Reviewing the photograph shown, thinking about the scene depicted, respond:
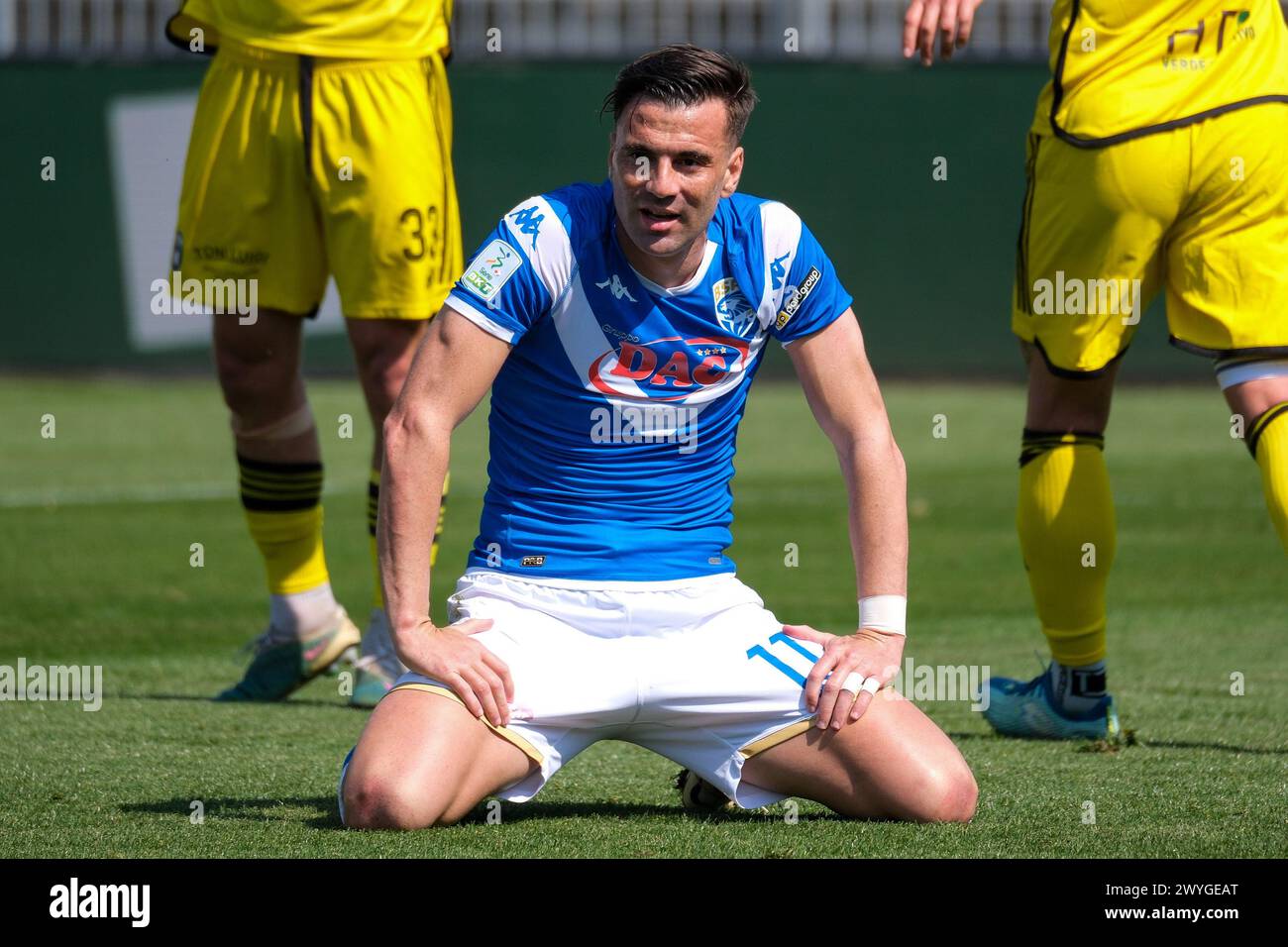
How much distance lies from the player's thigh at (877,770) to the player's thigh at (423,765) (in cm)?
49

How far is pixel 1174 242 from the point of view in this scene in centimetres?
439

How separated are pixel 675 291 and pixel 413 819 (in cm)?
111

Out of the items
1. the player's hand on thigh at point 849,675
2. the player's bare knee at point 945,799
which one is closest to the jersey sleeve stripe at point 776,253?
the player's hand on thigh at point 849,675

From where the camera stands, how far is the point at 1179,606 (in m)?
6.98

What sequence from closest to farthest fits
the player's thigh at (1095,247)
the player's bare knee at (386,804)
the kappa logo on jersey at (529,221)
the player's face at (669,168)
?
the player's bare knee at (386,804) < the player's face at (669,168) < the kappa logo on jersey at (529,221) < the player's thigh at (1095,247)

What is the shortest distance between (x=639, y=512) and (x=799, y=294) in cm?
53

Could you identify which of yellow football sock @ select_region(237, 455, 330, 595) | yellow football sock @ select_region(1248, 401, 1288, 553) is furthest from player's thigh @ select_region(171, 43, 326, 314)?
yellow football sock @ select_region(1248, 401, 1288, 553)

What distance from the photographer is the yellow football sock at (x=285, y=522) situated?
539 centimetres

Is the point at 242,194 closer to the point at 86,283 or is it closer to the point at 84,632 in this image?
the point at 84,632

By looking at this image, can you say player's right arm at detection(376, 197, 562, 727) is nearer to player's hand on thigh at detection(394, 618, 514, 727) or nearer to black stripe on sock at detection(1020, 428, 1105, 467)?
player's hand on thigh at detection(394, 618, 514, 727)

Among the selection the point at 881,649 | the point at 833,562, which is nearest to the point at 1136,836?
the point at 881,649

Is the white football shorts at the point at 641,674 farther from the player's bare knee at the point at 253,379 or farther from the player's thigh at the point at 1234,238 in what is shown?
the player's bare knee at the point at 253,379

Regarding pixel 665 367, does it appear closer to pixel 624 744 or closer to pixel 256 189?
pixel 624 744
